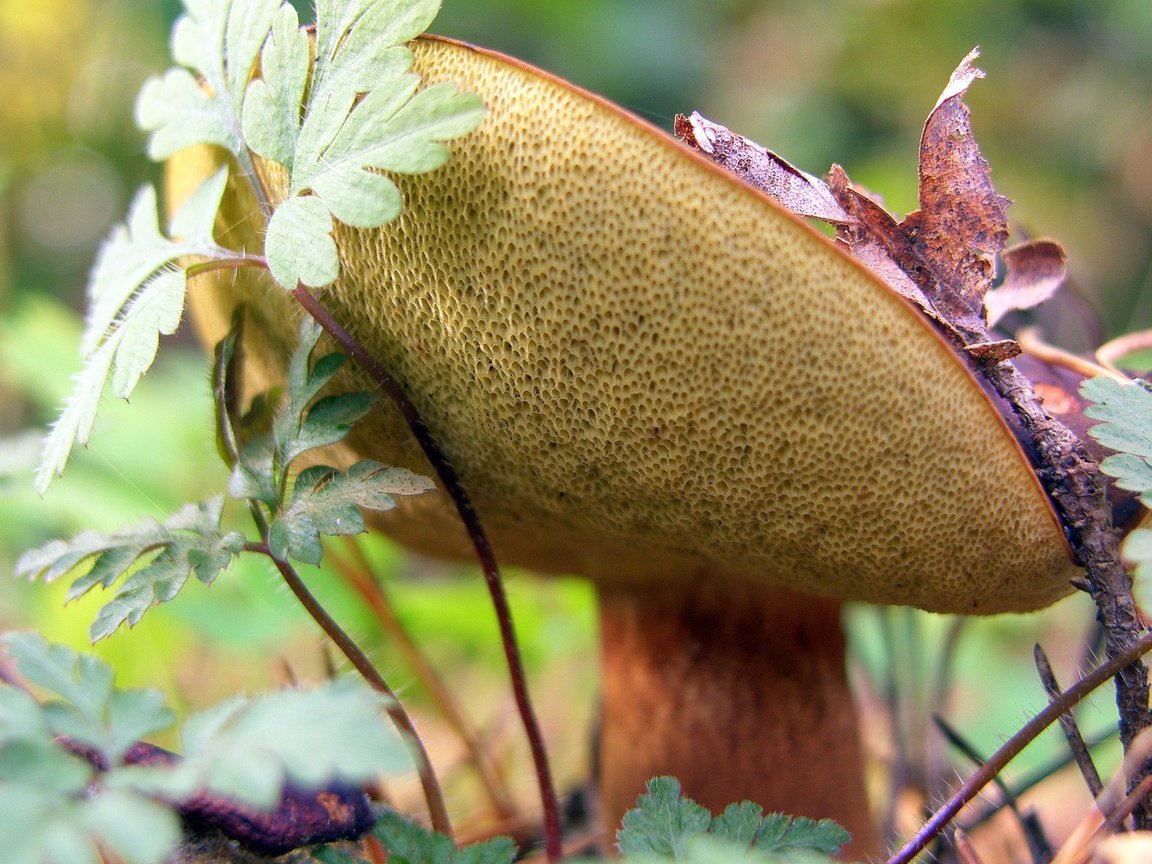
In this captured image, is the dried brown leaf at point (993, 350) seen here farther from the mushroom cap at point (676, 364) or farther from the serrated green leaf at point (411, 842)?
the serrated green leaf at point (411, 842)

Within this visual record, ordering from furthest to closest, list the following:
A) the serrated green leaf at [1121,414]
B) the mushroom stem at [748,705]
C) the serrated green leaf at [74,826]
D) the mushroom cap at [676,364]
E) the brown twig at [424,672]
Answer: the brown twig at [424,672] → the mushroom stem at [748,705] → the serrated green leaf at [1121,414] → the mushroom cap at [676,364] → the serrated green leaf at [74,826]

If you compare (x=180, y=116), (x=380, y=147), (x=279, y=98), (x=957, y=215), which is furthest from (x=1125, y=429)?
(x=180, y=116)

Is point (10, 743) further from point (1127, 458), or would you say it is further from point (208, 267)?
point (1127, 458)

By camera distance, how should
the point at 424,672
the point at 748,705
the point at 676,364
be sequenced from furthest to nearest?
1. the point at 424,672
2. the point at 748,705
3. the point at 676,364

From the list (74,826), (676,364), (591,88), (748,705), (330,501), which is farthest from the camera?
(591,88)

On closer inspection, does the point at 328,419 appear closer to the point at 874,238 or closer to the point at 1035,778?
the point at 874,238

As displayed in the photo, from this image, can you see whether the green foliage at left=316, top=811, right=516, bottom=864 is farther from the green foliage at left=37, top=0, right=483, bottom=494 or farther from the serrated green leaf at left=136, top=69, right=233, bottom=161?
the serrated green leaf at left=136, top=69, right=233, bottom=161

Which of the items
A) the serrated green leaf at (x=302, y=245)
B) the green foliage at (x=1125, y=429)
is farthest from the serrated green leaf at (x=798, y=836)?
the serrated green leaf at (x=302, y=245)

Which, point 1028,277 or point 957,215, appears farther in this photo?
point 1028,277
